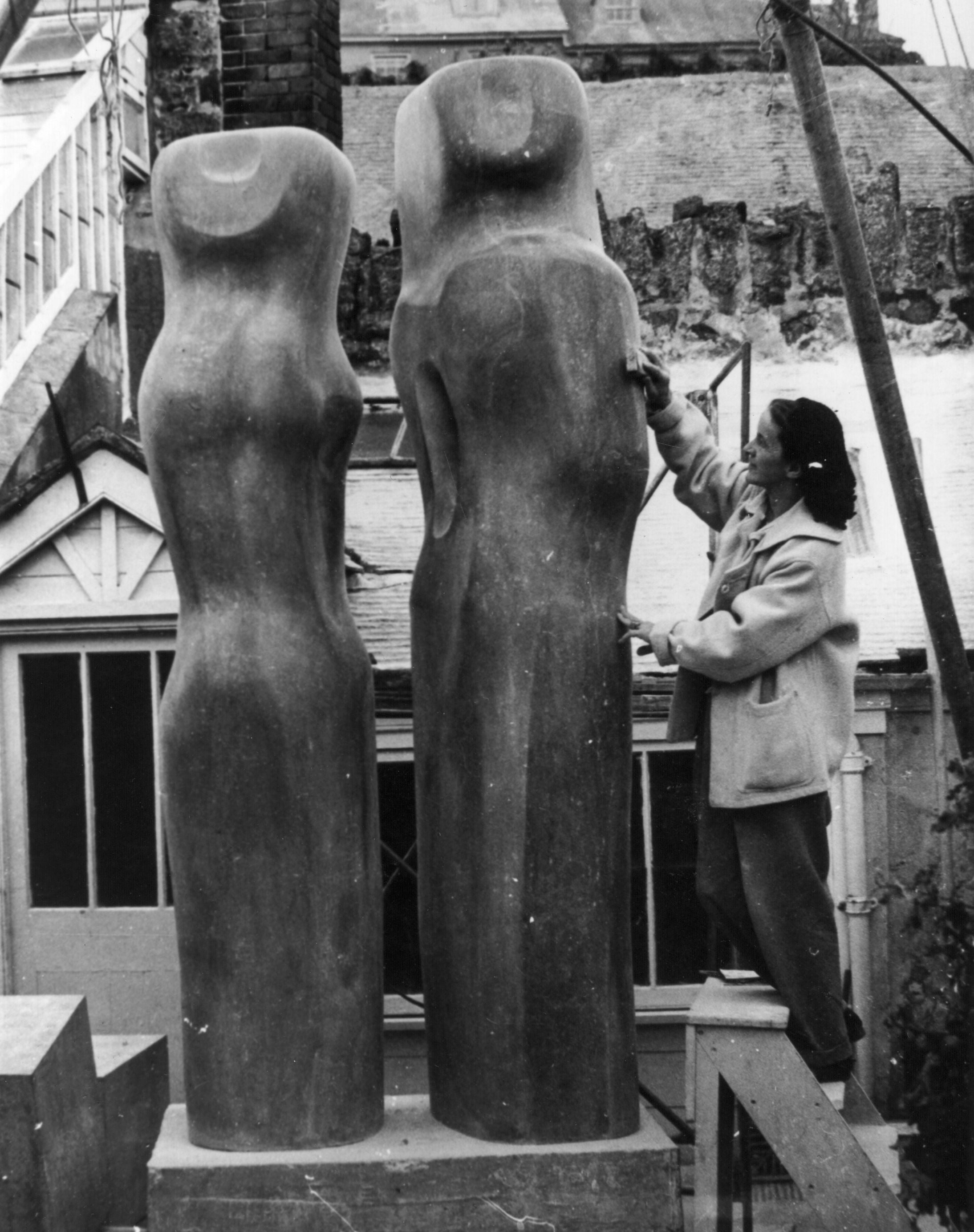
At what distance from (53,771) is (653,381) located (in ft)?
13.5

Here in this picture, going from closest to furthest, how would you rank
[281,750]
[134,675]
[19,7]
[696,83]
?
1. [281,750]
2. [19,7]
3. [134,675]
4. [696,83]

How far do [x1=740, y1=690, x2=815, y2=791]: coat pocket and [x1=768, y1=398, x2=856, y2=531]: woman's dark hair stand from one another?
0.49 m

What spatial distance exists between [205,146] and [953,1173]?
3596mm

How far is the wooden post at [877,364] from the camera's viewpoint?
604 cm

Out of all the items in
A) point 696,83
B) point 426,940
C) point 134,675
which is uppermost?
point 696,83

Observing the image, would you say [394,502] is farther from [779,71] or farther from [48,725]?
[779,71]

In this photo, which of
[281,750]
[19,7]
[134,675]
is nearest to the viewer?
[281,750]

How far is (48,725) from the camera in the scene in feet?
24.7

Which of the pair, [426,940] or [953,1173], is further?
[953,1173]

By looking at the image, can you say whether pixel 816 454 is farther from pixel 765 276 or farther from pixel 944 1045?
pixel 765 276

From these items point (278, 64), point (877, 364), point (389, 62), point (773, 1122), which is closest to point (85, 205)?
point (278, 64)

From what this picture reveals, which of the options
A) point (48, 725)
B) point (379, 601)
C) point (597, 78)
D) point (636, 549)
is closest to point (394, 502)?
point (379, 601)

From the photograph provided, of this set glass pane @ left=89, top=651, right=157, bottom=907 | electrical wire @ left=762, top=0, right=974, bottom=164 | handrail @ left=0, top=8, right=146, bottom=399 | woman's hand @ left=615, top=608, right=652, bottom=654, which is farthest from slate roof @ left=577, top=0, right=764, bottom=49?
woman's hand @ left=615, top=608, right=652, bottom=654

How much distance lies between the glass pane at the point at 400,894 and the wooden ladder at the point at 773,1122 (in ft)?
10.8
